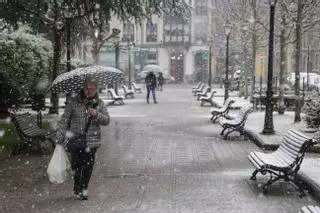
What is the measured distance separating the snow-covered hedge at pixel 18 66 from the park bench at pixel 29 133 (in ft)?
33.0

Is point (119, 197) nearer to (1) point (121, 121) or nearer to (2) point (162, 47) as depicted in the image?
Result: (1) point (121, 121)

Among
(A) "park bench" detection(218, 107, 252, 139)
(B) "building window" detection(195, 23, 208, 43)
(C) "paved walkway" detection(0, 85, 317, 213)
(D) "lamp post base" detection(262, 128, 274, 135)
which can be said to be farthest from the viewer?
(B) "building window" detection(195, 23, 208, 43)

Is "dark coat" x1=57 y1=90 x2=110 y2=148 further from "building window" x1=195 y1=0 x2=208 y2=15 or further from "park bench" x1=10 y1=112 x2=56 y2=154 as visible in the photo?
"building window" x1=195 y1=0 x2=208 y2=15

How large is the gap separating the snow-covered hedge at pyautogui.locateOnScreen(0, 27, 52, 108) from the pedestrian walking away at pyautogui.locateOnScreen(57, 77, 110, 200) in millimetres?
15863

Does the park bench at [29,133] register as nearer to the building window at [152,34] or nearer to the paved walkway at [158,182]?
the paved walkway at [158,182]

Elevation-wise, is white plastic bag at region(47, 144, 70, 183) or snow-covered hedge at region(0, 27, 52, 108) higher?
snow-covered hedge at region(0, 27, 52, 108)

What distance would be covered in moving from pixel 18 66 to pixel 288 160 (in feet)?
55.3

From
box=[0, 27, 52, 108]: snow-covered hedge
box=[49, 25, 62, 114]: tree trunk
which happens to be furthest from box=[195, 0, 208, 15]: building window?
box=[49, 25, 62, 114]: tree trunk

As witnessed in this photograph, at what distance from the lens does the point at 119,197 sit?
9.73 m

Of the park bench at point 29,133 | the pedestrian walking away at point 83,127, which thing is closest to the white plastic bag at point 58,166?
the pedestrian walking away at point 83,127

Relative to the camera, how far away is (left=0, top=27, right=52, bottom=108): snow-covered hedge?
24875 millimetres

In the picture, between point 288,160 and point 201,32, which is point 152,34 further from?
point 288,160

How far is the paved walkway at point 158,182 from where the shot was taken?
9141 mm

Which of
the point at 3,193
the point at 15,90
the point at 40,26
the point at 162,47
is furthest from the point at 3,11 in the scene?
the point at 162,47
